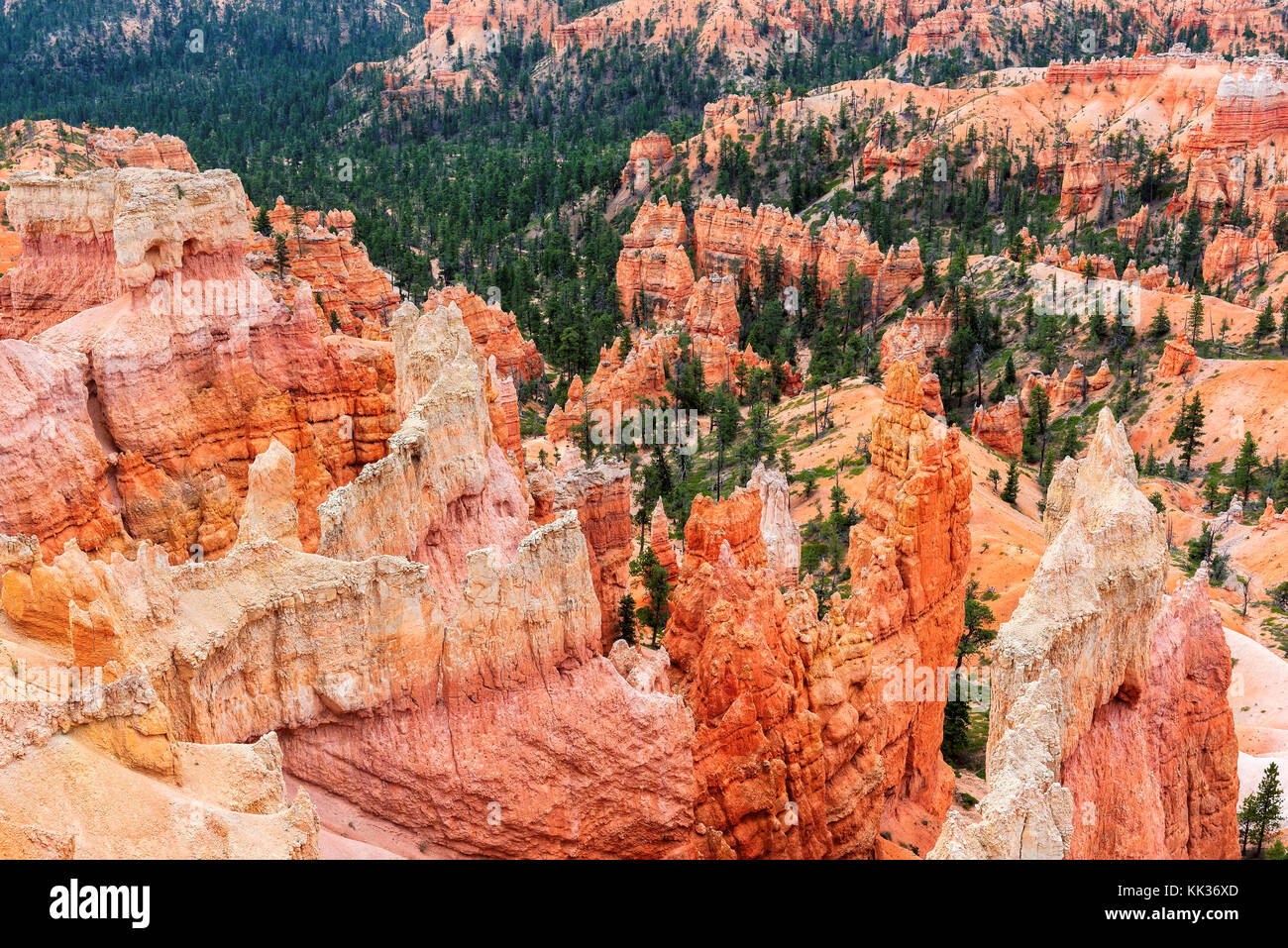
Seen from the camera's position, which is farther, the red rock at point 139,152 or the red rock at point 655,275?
the red rock at point 655,275

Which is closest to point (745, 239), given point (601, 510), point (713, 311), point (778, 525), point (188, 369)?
point (713, 311)

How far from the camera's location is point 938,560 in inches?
1249

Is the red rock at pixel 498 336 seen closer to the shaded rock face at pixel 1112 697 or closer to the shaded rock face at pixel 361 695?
the shaded rock face at pixel 361 695

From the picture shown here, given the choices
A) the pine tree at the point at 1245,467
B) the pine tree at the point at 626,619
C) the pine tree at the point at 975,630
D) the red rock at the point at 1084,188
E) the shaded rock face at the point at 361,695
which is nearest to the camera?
the shaded rock face at the point at 361,695

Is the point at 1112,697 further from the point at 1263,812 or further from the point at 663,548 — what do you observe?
the point at 663,548

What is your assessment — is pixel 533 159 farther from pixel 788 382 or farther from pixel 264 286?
pixel 264 286

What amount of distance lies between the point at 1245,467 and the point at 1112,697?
173 feet

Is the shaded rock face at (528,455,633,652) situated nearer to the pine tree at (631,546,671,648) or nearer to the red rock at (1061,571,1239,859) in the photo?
the pine tree at (631,546,671,648)

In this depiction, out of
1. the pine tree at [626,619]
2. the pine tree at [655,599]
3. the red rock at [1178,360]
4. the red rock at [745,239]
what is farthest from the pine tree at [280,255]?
the red rock at [1178,360]

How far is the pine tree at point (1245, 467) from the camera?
6575 cm

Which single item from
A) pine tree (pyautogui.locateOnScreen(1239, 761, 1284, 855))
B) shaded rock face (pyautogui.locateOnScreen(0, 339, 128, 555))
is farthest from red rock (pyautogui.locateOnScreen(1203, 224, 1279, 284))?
shaded rock face (pyautogui.locateOnScreen(0, 339, 128, 555))

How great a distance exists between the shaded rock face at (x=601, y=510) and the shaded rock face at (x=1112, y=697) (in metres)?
14.9

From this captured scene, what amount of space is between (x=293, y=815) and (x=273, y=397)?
20.0 m

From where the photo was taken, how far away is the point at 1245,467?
65.8m
